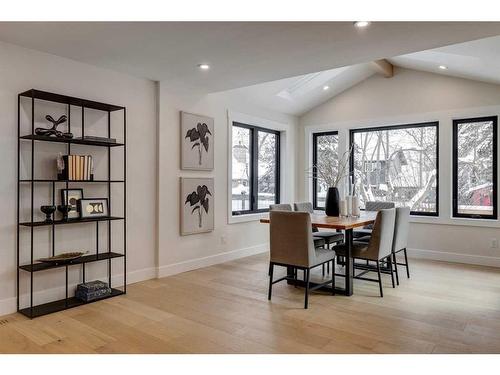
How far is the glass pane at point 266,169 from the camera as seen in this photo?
6.46 m

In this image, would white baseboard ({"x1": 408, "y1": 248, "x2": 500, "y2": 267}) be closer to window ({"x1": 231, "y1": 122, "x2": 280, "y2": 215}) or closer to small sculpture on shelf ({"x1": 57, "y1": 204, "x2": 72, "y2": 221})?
window ({"x1": 231, "y1": 122, "x2": 280, "y2": 215})

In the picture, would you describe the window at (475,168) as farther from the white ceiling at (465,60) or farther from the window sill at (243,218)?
the window sill at (243,218)

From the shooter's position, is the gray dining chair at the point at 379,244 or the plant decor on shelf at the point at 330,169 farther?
the plant decor on shelf at the point at 330,169

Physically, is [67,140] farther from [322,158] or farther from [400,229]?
[322,158]

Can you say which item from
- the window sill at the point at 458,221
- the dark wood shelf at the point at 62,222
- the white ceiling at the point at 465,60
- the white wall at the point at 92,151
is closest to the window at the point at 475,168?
the window sill at the point at 458,221

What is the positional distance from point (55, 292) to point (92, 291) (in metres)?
0.35

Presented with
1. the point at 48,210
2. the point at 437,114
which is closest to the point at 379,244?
the point at 437,114

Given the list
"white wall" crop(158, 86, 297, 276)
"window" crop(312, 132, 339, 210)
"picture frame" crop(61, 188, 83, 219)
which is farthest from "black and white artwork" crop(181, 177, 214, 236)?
"window" crop(312, 132, 339, 210)

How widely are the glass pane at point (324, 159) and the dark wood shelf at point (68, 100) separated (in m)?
3.99

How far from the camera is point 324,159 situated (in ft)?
22.8

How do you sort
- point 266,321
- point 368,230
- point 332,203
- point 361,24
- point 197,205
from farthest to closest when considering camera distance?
1. point 368,230
2. point 197,205
3. point 332,203
4. point 266,321
5. point 361,24

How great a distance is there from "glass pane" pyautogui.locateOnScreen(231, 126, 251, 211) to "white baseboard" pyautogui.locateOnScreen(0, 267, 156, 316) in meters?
1.88

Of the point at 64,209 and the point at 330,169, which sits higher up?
the point at 330,169
